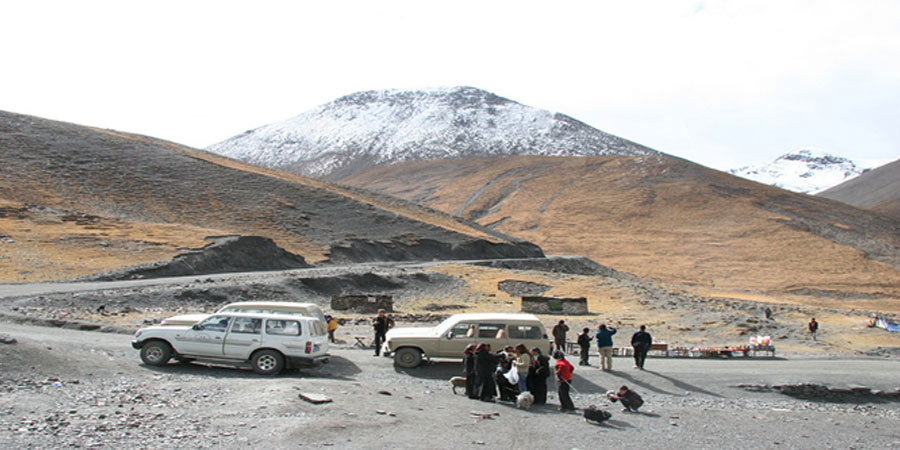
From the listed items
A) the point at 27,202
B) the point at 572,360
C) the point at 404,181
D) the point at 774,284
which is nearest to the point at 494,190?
the point at 404,181

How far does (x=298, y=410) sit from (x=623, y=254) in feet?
305

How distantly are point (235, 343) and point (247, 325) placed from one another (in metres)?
0.44

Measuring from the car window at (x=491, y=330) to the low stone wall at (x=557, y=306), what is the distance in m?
18.3

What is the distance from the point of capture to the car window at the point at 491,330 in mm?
15758

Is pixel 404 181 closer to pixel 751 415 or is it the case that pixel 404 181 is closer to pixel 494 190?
pixel 494 190

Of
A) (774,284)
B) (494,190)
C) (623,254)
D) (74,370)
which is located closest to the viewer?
(74,370)

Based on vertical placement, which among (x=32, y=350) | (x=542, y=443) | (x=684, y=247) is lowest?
(x=542, y=443)

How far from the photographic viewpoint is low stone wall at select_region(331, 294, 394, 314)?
1272 inches

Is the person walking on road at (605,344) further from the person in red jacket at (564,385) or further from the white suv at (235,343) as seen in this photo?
the white suv at (235,343)

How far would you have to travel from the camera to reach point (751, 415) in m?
13.4

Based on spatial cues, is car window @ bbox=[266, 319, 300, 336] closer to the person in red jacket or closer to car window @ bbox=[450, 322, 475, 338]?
car window @ bbox=[450, 322, 475, 338]

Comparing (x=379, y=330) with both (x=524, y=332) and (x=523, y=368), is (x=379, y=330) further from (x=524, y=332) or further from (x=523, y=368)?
(x=523, y=368)

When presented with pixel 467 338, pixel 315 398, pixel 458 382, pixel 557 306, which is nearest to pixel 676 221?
pixel 557 306

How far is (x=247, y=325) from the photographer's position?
13.9 meters
